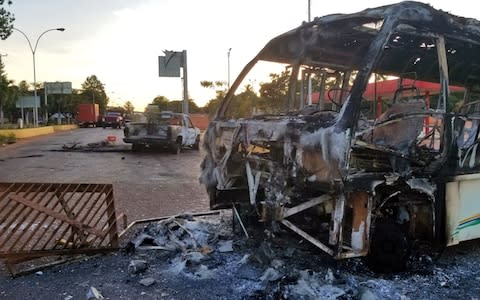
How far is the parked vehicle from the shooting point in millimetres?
48806

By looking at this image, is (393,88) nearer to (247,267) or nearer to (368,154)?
(368,154)

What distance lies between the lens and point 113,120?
162ft

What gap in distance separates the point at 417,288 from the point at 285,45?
3062 millimetres

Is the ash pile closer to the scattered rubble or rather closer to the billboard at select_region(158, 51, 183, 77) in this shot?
the scattered rubble

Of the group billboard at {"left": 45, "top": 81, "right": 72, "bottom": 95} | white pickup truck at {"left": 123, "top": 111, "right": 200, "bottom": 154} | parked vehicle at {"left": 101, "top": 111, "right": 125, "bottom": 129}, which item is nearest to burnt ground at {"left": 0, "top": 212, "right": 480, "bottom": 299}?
white pickup truck at {"left": 123, "top": 111, "right": 200, "bottom": 154}

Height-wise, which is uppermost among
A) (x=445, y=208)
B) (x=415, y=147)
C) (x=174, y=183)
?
(x=415, y=147)

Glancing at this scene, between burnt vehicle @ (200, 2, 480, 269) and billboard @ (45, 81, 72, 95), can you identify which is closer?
burnt vehicle @ (200, 2, 480, 269)

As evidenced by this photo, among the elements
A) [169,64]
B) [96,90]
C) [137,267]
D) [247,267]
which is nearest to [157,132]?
[169,64]

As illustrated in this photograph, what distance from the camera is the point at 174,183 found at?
399 inches

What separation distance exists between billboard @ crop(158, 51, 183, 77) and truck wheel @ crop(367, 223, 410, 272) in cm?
2176

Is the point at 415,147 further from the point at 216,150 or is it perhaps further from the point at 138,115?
the point at 138,115

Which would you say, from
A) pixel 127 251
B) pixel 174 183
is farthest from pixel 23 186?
pixel 174 183

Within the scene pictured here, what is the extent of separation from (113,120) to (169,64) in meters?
26.4

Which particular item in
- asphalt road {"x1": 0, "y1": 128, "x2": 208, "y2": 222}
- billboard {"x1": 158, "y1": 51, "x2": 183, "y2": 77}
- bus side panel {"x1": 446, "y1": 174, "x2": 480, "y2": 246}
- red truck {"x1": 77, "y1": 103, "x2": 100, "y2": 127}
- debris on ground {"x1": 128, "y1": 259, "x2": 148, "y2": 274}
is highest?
billboard {"x1": 158, "y1": 51, "x2": 183, "y2": 77}
